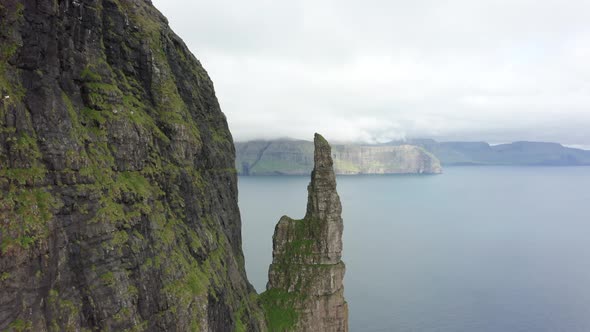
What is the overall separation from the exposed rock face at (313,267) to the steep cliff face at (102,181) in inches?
701

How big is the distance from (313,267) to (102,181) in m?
49.2

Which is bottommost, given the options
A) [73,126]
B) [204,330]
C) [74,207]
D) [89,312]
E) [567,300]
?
[567,300]

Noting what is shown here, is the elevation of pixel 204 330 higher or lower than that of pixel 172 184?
lower

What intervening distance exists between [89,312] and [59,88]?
2036cm

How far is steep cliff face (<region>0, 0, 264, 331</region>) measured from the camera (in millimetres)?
30047

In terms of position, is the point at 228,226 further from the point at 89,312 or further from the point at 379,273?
the point at 379,273

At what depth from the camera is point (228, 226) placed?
70.5 m

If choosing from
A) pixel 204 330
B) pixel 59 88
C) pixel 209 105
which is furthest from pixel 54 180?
pixel 209 105

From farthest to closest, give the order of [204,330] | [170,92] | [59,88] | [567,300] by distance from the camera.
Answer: [567,300]
[170,92]
[204,330]
[59,88]

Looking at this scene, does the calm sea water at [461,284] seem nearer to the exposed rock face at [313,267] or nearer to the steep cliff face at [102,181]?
the exposed rock face at [313,267]

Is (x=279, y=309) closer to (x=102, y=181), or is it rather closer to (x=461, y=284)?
(x=102, y=181)

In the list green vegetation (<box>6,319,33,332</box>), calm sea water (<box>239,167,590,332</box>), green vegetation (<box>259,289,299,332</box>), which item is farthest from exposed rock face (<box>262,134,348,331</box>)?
green vegetation (<box>6,319,33,332</box>)

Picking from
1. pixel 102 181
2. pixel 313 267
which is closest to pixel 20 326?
pixel 102 181

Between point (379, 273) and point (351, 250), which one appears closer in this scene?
point (379, 273)
